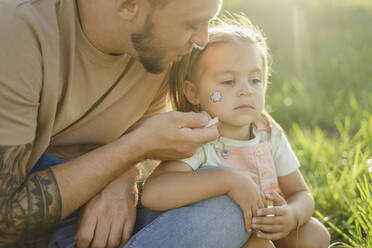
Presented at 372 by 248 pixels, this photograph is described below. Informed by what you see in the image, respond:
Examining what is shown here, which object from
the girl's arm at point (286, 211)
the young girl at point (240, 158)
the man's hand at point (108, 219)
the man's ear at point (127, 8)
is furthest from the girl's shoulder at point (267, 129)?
the man's ear at point (127, 8)

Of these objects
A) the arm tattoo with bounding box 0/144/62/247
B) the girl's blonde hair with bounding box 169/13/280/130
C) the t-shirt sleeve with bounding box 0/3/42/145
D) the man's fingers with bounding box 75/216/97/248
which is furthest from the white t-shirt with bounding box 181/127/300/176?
the t-shirt sleeve with bounding box 0/3/42/145

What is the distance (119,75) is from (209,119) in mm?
586

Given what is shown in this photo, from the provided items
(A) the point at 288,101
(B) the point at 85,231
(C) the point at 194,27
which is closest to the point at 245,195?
(B) the point at 85,231

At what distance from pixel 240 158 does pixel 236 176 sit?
0.87ft

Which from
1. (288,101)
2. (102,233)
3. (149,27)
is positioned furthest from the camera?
(288,101)

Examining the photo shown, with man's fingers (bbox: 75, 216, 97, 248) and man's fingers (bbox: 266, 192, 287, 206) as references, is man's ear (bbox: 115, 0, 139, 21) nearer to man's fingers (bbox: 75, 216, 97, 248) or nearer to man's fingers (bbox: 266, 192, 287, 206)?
man's fingers (bbox: 75, 216, 97, 248)

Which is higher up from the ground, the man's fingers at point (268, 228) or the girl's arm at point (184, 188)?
the girl's arm at point (184, 188)

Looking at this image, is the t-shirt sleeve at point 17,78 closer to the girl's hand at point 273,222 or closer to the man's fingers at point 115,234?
the man's fingers at point 115,234

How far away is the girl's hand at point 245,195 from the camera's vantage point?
226cm

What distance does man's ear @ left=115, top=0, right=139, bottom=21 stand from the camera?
8.11 ft

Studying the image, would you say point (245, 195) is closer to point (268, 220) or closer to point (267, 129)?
point (268, 220)

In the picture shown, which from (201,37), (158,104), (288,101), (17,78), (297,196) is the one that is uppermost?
(201,37)

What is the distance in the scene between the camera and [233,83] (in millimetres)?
2467

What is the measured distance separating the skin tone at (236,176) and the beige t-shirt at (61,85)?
14.8 inches
